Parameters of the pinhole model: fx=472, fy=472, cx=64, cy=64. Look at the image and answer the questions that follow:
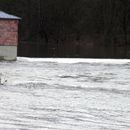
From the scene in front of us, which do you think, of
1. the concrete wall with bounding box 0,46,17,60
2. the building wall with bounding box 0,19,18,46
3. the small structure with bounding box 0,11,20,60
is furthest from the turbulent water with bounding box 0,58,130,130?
the building wall with bounding box 0,19,18,46

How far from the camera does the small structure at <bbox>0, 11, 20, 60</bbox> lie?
32.0 m

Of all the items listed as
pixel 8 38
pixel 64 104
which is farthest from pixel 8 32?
pixel 64 104

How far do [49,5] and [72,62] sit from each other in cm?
5518

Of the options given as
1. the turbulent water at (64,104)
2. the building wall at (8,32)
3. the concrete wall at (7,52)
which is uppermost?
the building wall at (8,32)

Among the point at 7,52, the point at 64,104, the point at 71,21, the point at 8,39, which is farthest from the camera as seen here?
the point at 71,21

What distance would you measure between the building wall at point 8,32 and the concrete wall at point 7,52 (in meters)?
0.29

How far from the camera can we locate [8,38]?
3234 centimetres

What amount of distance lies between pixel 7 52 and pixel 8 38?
3.28 ft

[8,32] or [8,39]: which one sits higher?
[8,32]

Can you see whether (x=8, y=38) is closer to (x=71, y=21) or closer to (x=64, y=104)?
(x=64, y=104)

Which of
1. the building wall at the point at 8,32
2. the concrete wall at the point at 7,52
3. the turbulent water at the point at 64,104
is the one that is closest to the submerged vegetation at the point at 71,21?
the building wall at the point at 8,32

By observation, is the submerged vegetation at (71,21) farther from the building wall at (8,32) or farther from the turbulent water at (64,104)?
the turbulent water at (64,104)

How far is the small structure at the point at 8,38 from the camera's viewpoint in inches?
1261

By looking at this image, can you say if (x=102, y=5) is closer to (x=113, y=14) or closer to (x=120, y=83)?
(x=113, y=14)
